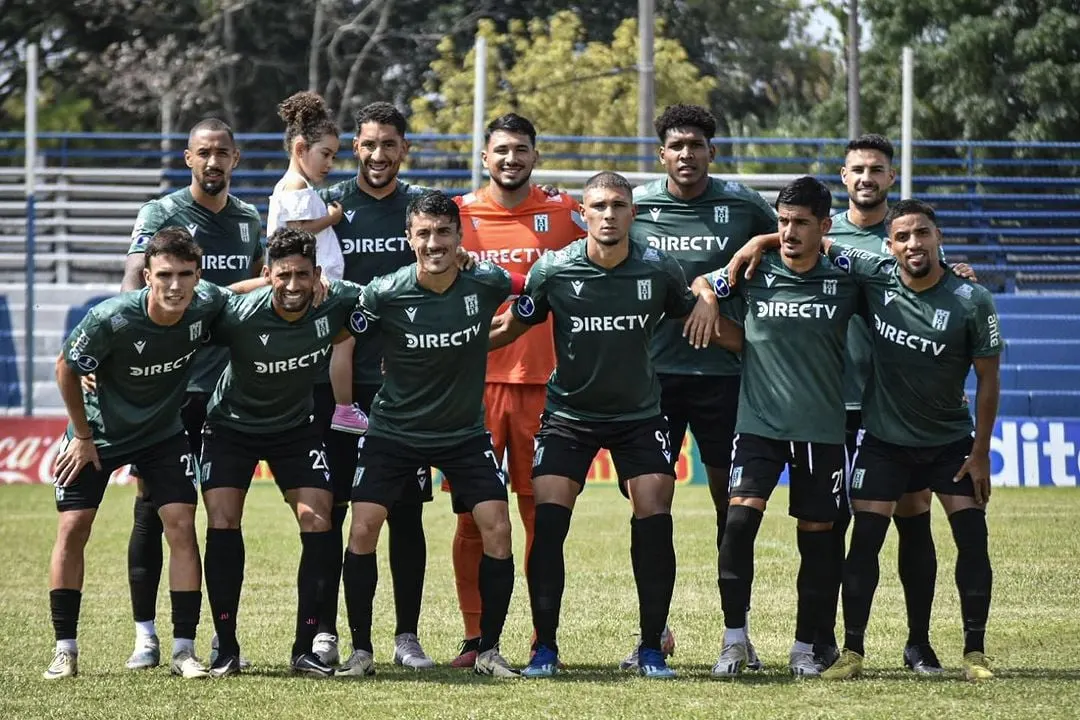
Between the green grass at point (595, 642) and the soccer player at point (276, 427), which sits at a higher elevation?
the soccer player at point (276, 427)

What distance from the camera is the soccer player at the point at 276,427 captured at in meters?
7.82

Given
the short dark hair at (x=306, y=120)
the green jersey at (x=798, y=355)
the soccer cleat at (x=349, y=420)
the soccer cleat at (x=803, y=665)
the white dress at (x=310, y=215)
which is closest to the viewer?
the soccer cleat at (x=803, y=665)

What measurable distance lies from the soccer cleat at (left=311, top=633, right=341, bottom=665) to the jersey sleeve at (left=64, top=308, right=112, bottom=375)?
66.0 inches

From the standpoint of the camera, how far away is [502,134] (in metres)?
8.32

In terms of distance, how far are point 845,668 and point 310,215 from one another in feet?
10.7

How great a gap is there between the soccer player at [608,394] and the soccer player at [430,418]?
8.4 inches

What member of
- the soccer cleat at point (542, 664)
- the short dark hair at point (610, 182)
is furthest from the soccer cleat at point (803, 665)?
the short dark hair at point (610, 182)

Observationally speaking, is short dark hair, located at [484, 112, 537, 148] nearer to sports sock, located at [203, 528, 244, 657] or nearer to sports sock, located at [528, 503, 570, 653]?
sports sock, located at [528, 503, 570, 653]

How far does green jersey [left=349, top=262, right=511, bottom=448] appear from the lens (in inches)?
310

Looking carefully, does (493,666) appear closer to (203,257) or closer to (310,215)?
(310,215)

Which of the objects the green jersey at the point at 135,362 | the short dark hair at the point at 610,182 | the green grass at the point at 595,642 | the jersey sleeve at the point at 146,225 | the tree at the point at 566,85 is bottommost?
the green grass at the point at 595,642

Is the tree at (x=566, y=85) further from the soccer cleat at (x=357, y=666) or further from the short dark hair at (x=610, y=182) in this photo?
the soccer cleat at (x=357, y=666)

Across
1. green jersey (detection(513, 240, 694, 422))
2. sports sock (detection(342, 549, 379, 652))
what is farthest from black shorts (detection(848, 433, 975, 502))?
sports sock (detection(342, 549, 379, 652))

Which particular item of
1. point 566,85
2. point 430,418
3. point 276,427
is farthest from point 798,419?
point 566,85
